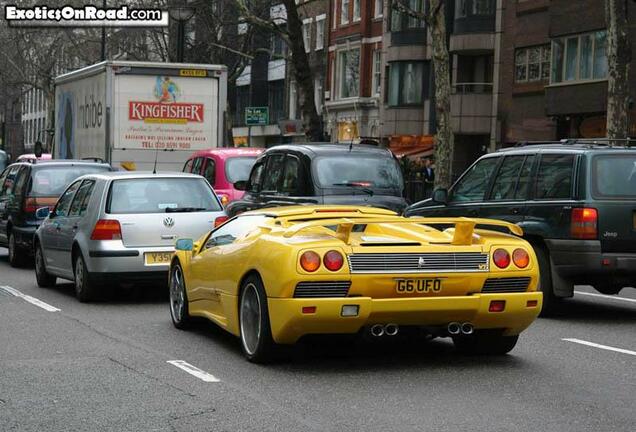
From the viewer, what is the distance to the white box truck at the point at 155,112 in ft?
82.6

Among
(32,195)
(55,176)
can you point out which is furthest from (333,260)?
(55,176)

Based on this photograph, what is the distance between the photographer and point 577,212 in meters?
13.3

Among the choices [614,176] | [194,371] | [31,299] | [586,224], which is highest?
[614,176]

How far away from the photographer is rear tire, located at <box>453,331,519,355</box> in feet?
33.7

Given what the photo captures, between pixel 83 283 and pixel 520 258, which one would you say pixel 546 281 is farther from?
pixel 83 283

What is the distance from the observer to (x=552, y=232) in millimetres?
13570

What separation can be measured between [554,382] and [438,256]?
120 cm

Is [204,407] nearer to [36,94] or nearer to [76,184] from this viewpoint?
[76,184]

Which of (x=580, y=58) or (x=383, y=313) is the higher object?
(x=580, y=58)

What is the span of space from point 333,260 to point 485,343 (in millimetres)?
1779

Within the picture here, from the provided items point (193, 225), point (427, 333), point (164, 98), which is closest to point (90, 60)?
point (164, 98)

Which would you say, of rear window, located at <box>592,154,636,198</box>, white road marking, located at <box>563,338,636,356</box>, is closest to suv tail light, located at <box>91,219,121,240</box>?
rear window, located at <box>592,154,636,198</box>

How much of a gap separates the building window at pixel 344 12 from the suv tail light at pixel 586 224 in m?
50.4

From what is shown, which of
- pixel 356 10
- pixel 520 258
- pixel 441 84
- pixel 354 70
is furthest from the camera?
pixel 356 10
